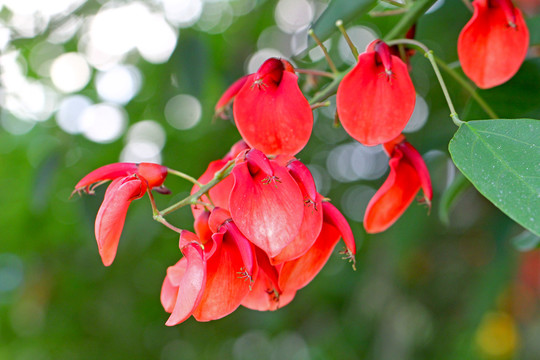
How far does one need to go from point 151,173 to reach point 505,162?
261 mm

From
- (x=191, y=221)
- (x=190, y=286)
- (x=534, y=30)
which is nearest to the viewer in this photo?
(x=190, y=286)

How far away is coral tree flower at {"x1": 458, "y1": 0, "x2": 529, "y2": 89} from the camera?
46cm

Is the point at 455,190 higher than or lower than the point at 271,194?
lower

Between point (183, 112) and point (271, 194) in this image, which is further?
point (183, 112)

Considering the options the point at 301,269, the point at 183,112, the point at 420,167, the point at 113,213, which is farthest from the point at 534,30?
the point at 183,112

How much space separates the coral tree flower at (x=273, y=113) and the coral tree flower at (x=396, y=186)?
0.10m

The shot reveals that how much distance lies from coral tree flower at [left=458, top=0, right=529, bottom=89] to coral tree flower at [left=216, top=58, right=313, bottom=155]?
180mm

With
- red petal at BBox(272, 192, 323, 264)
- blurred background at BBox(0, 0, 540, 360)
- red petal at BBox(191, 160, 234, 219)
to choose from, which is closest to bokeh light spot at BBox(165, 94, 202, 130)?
blurred background at BBox(0, 0, 540, 360)

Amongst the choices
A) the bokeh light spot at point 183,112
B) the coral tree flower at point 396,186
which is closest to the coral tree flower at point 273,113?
the coral tree flower at point 396,186

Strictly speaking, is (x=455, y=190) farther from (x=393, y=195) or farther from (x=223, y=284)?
(x=223, y=284)

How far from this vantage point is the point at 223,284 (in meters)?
0.37

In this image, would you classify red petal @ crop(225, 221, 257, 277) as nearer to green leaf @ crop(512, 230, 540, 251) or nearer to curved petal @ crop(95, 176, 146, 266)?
curved petal @ crop(95, 176, 146, 266)

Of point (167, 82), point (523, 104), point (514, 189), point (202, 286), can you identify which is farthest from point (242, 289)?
point (167, 82)

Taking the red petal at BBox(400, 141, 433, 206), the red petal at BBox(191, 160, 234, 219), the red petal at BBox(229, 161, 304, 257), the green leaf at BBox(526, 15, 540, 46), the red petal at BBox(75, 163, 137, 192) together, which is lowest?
the red petal at BBox(191, 160, 234, 219)
